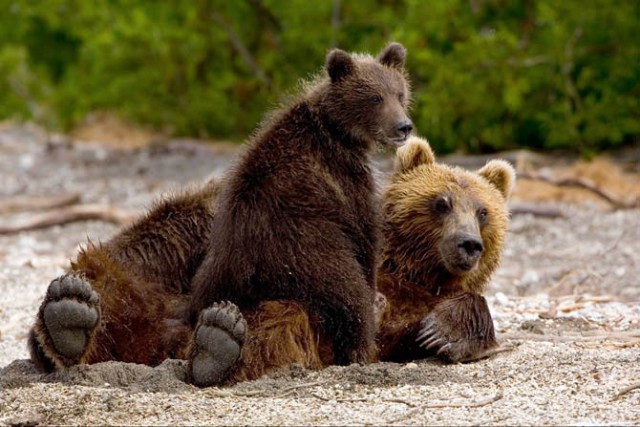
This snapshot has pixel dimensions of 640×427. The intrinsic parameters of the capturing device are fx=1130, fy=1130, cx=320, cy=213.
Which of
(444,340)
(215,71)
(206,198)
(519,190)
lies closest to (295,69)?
(215,71)

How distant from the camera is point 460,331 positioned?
214 inches

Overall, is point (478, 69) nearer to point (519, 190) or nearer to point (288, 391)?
point (519, 190)

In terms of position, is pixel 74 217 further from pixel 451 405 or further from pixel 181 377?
pixel 451 405

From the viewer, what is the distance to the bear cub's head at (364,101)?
545 centimetres

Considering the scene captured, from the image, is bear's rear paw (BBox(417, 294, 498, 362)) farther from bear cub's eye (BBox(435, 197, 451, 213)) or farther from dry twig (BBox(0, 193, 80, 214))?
dry twig (BBox(0, 193, 80, 214))

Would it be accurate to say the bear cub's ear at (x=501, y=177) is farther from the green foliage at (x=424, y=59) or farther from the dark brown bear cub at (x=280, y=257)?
the green foliage at (x=424, y=59)

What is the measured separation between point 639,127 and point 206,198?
28.1 feet

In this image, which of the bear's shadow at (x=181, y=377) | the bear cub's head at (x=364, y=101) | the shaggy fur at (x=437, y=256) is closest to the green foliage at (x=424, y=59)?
the shaggy fur at (x=437, y=256)

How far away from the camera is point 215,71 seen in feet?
52.7

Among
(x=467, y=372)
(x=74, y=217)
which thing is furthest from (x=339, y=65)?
(x=74, y=217)

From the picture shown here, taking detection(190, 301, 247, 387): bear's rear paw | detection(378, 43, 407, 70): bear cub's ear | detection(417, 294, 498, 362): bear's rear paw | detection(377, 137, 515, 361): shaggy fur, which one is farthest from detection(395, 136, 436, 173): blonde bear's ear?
detection(190, 301, 247, 387): bear's rear paw

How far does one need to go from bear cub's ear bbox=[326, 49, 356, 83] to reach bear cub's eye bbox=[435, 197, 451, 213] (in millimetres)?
869

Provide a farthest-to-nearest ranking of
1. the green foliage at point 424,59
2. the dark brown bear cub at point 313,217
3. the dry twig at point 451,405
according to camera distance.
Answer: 1. the green foliage at point 424,59
2. the dark brown bear cub at point 313,217
3. the dry twig at point 451,405

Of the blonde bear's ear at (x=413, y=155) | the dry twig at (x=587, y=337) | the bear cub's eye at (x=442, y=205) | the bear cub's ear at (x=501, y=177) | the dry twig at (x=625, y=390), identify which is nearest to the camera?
the dry twig at (x=625, y=390)
